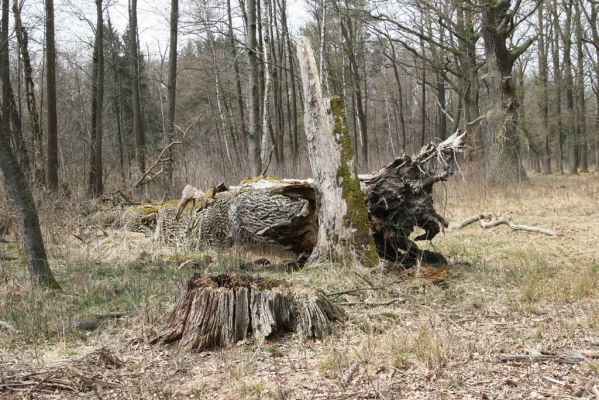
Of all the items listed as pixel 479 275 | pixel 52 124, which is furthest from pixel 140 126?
pixel 479 275

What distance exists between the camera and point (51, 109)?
15.6m

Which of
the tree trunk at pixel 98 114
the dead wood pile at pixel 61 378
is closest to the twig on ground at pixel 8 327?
the dead wood pile at pixel 61 378

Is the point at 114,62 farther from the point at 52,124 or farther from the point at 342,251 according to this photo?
the point at 342,251

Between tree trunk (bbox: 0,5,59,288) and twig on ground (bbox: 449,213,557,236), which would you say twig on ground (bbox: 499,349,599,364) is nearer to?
tree trunk (bbox: 0,5,59,288)

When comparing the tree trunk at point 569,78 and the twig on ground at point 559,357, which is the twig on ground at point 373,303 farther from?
the tree trunk at point 569,78

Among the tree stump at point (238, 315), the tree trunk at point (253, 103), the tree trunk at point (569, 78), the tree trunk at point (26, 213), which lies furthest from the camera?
the tree trunk at point (569, 78)

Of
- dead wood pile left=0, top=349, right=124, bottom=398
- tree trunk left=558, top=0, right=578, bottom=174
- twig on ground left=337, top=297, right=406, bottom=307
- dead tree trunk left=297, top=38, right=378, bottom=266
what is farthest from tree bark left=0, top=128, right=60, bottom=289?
tree trunk left=558, top=0, right=578, bottom=174

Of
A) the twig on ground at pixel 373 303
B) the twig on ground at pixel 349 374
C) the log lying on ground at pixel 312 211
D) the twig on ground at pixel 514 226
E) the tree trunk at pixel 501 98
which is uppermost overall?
the tree trunk at pixel 501 98

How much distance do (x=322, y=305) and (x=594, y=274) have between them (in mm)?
3529

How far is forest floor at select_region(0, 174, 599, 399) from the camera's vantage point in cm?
340

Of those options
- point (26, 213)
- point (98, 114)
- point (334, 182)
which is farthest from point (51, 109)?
point (334, 182)

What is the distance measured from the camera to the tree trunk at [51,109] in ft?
49.7

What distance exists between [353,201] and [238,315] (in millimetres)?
2638

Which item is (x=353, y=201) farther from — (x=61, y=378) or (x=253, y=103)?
(x=253, y=103)
